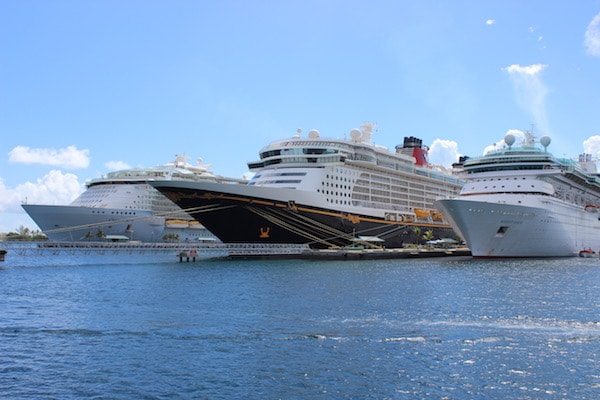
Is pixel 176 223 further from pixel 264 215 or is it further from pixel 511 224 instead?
pixel 511 224

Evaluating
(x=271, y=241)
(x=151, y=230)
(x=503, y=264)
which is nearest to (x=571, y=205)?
(x=503, y=264)

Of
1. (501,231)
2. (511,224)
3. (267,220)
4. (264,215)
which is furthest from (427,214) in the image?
(264,215)

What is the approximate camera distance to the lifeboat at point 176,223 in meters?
92.6

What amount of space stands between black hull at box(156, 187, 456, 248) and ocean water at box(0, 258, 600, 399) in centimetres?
2078

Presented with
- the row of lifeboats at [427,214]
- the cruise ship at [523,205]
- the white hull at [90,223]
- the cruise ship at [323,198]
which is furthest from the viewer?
the row of lifeboats at [427,214]

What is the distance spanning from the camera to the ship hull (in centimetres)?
5566

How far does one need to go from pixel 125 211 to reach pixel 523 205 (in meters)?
54.8

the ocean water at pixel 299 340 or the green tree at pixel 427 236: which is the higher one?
the green tree at pixel 427 236

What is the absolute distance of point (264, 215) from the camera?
58.1 metres

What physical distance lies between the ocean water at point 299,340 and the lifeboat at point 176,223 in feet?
188

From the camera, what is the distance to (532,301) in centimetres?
2852

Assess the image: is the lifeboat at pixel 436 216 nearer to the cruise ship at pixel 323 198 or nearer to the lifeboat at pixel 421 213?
the cruise ship at pixel 323 198

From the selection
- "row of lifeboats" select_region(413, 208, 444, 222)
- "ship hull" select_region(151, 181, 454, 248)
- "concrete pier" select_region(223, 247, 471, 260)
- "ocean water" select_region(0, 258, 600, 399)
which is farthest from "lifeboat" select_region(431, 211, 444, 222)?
"ocean water" select_region(0, 258, 600, 399)

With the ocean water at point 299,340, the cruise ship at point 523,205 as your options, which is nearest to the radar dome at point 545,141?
the cruise ship at point 523,205
